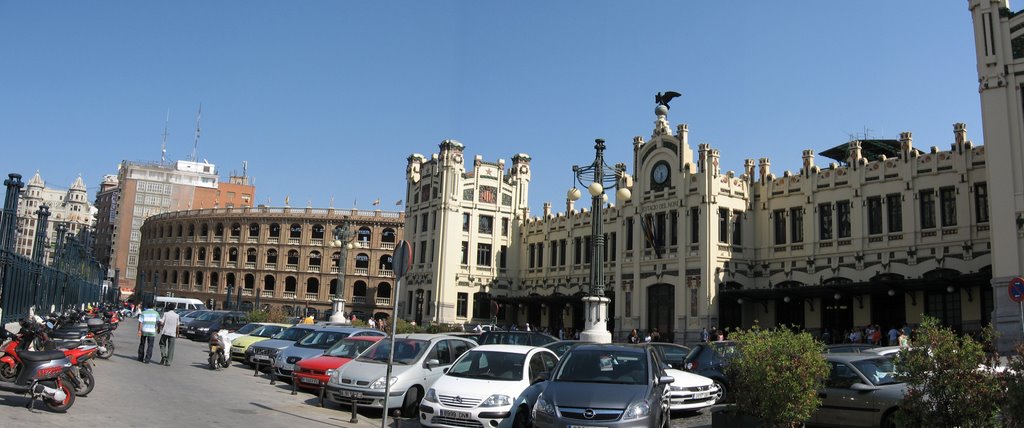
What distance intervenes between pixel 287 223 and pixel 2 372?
246 ft

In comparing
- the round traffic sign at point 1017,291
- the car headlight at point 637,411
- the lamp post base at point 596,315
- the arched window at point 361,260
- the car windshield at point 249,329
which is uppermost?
the arched window at point 361,260

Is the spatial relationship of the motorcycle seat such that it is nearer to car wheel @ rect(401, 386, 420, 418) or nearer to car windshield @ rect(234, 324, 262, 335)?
car wheel @ rect(401, 386, 420, 418)

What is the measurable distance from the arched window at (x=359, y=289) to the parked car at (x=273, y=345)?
206 ft

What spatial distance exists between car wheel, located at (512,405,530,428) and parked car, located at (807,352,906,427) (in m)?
4.50

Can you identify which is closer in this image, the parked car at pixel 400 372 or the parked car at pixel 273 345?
the parked car at pixel 400 372

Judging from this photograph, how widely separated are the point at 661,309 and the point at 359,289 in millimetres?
52641

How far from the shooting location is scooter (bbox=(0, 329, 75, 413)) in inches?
469

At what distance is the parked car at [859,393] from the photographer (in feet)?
38.9

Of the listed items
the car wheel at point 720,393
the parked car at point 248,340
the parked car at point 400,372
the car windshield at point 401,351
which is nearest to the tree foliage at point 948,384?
the car wheel at point 720,393

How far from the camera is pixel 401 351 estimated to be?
1549 centimetres

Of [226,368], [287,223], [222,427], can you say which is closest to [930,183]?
[226,368]

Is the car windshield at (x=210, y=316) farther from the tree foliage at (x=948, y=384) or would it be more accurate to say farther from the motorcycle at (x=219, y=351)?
the tree foliage at (x=948, y=384)

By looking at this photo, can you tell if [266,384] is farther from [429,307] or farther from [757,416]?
[429,307]

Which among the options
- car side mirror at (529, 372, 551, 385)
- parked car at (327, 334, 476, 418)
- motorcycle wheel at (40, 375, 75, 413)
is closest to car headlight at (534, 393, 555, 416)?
car side mirror at (529, 372, 551, 385)
